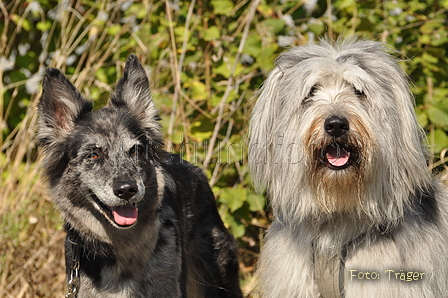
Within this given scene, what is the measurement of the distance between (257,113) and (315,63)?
476mm

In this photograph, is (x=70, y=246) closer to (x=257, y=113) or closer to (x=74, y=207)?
(x=74, y=207)

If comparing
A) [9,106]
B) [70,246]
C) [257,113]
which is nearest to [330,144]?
[257,113]

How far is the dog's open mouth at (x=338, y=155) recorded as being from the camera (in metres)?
3.03

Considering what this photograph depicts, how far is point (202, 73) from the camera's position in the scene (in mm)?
5695

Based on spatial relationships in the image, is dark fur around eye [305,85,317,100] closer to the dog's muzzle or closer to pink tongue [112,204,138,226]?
the dog's muzzle

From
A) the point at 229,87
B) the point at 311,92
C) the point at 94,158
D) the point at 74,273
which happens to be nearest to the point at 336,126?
the point at 311,92

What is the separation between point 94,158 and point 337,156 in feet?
4.71

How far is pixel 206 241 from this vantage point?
175 inches

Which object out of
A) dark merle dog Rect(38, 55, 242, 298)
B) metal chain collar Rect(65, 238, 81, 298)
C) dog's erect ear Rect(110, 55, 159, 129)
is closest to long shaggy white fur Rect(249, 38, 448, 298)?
dark merle dog Rect(38, 55, 242, 298)

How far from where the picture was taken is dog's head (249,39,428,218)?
3020mm

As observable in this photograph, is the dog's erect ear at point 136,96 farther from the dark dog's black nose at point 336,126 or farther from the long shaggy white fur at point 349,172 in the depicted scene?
the dark dog's black nose at point 336,126

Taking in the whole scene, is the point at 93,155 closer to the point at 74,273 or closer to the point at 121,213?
the point at 121,213

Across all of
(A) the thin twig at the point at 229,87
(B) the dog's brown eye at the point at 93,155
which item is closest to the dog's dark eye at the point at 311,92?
(B) the dog's brown eye at the point at 93,155

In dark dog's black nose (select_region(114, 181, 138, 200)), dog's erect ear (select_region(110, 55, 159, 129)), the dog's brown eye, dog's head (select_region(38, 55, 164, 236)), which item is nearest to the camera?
dark dog's black nose (select_region(114, 181, 138, 200))
